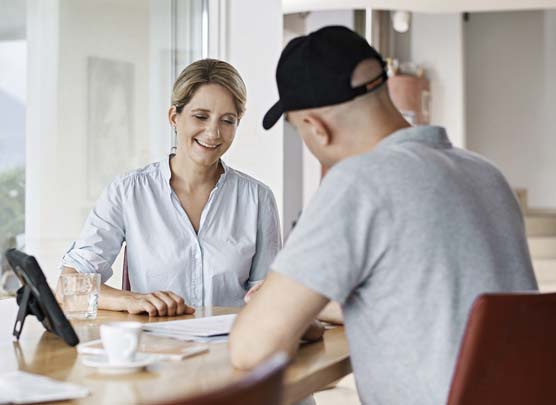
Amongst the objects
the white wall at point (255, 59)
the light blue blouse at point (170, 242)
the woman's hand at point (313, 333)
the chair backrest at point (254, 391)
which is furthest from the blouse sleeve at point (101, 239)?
the chair backrest at point (254, 391)

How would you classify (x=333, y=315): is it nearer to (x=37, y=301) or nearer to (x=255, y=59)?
(x=37, y=301)

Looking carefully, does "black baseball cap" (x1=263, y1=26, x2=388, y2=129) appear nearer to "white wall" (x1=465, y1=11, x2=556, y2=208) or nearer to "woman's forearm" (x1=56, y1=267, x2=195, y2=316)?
"woman's forearm" (x1=56, y1=267, x2=195, y2=316)

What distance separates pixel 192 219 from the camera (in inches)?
104

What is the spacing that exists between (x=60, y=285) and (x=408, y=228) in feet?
3.40

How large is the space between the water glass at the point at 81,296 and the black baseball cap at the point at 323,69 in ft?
2.39

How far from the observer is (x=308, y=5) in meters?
7.17

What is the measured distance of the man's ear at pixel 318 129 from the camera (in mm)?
1632

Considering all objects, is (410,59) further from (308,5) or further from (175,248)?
Answer: (175,248)

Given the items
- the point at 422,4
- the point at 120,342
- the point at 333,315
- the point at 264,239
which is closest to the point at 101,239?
the point at 264,239

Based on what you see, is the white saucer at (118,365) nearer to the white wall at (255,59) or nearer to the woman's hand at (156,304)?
the woman's hand at (156,304)

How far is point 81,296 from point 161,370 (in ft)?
2.19

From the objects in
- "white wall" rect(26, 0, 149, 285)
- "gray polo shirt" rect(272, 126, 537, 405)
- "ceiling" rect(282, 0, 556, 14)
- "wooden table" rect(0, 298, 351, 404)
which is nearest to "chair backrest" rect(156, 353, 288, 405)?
"wooden table" rect(0, 298, 351, 404)

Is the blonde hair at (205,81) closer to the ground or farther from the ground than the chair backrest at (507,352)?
farther from the ground

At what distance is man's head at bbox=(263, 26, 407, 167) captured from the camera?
161 cm
